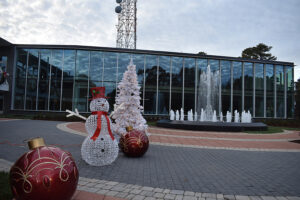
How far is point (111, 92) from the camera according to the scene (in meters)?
28.0

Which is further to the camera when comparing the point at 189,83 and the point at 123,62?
the point at 189,83

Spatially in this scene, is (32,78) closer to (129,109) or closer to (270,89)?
(129,109)

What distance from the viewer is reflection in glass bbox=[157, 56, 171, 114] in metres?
28.7

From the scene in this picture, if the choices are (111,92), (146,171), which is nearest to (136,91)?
(146,171)

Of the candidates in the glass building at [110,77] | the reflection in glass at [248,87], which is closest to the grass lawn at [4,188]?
the glass building at [110,77]

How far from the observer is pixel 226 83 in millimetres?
30469

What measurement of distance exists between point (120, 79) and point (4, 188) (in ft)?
83.4

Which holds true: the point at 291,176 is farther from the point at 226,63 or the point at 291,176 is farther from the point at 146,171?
the point at 226,63

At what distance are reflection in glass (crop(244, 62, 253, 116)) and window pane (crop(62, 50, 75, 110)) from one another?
1040 inches

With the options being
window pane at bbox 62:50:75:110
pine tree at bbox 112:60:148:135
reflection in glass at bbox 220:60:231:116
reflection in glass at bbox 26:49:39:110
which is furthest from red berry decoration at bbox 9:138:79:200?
reflection in glass at bbox 220:60:231:116

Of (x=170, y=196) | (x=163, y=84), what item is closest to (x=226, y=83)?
(x=163, y=84)

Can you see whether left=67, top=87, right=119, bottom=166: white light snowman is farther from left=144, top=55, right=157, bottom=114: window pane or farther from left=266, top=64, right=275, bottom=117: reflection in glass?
left=266, top=64, right=275, bottom=117: reflection in glass

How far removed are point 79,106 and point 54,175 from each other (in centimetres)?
2658

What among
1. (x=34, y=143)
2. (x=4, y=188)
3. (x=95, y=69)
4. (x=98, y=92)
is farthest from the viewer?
(x=95, y=69)
